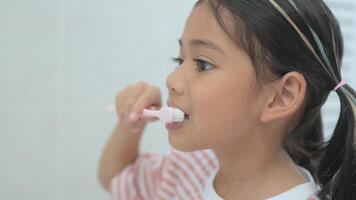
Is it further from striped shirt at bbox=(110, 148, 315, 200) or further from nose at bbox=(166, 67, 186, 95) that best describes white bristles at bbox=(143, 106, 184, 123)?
striped shirt at bbox=(110, 148, 315, 200)

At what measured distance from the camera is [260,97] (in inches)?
21.4

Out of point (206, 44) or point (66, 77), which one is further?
point (66, 77)

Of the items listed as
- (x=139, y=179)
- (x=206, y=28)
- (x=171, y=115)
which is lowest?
(x=139, y=179)

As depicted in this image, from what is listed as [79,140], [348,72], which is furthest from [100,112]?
[348,72]

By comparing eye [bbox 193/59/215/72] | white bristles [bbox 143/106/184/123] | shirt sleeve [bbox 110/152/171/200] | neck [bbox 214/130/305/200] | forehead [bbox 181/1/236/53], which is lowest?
shirt sleeve [bbox 110/152/171/200]

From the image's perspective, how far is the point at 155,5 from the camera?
819mm

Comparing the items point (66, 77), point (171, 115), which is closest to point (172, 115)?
point (171, 115)

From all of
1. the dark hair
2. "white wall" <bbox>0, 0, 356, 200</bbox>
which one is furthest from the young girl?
"white wall" <bbox>0, 0, 356, 200</bbox>

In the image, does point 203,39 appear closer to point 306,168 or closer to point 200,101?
point 200,101

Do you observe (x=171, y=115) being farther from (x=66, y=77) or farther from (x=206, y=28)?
(x=66, y=77)

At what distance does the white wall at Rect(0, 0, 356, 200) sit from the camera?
0.71 metres

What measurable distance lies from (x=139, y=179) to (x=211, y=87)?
0.24 m

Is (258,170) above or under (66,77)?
under

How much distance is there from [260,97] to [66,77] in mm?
366
